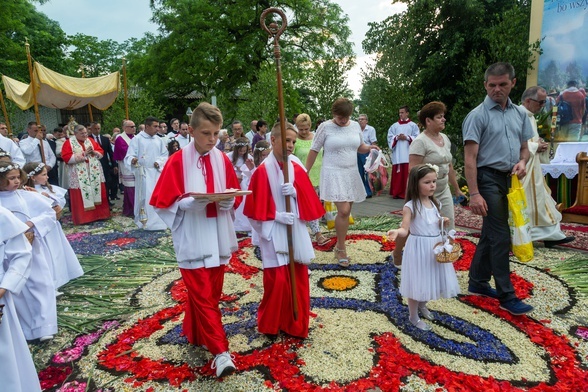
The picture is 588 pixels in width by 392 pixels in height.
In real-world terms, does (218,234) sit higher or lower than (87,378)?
higher

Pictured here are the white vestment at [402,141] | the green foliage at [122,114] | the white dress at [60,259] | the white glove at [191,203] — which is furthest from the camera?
the green foliage at [122,114]

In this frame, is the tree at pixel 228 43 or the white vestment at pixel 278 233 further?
the tree at pixel 228 43

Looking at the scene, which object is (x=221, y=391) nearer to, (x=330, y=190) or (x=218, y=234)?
(x=218, y=234)

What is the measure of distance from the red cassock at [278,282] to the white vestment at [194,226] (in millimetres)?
374

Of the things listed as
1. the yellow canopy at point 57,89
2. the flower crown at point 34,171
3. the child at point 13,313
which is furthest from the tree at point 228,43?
the child at point 13,313

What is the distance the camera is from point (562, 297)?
4.63 m

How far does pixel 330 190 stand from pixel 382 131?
8.74 meters

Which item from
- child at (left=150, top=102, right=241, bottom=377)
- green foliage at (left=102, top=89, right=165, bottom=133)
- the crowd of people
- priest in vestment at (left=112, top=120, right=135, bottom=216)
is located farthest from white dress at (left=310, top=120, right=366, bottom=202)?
green foliage at (left=102, top=89, right=165, bottom=133)

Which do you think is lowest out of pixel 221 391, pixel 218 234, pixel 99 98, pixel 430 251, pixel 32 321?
pixel 221 391

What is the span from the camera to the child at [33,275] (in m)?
3.86

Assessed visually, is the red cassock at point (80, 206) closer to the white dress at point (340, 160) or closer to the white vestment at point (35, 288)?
the white vestment at point (35, 288)

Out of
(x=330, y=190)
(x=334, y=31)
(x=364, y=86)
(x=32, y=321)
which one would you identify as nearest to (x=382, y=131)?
(x=364, y=86)

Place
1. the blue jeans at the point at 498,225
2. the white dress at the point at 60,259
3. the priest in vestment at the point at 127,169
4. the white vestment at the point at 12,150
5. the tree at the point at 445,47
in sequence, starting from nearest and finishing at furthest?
1. the blue jeans at the point at 498,225
2. the white dress at the point at 60,259
3. the white vestment at the point at 12,150
4. the priest in vestment at the point at 127,169
5. the tree at the point at 445,47

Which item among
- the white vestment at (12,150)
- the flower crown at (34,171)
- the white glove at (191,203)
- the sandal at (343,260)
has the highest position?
the white vestment at (12,150)
